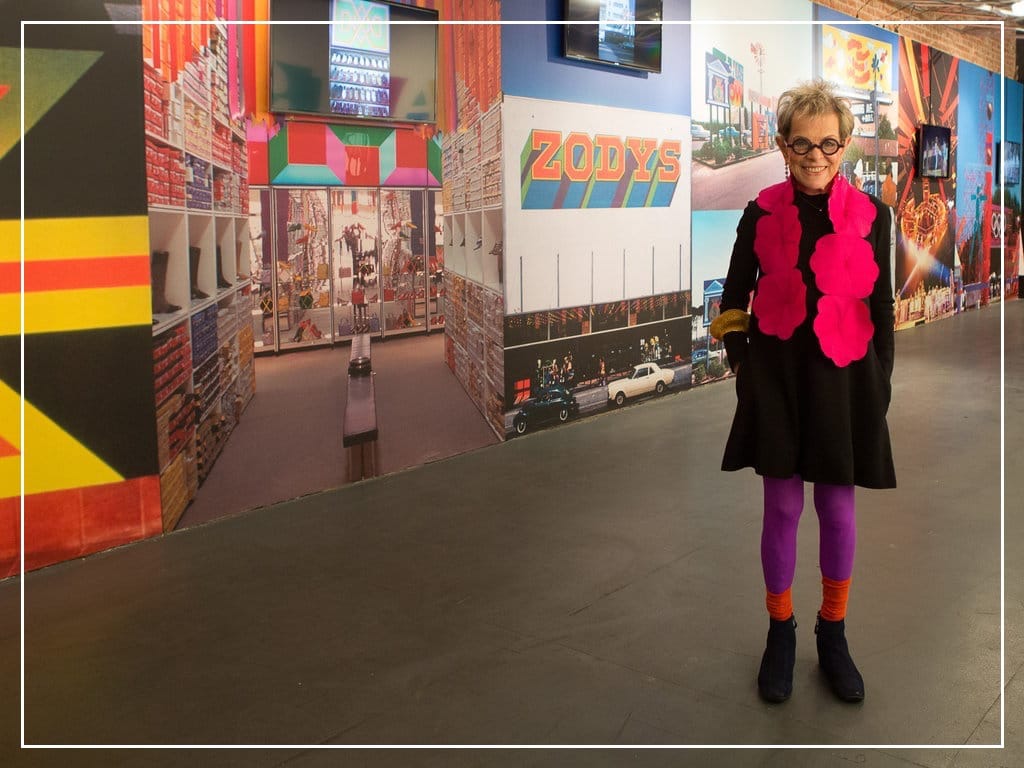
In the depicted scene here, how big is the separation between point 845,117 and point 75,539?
2455 mm

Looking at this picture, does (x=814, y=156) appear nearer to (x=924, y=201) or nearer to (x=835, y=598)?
(x=835, y=598)

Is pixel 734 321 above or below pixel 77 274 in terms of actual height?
below

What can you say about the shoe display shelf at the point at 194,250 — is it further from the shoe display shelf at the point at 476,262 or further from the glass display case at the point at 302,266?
the shoe display shelf at the point at 476,262

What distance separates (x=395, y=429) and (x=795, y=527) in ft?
7.54

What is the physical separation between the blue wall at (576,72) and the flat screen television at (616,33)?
0.05m

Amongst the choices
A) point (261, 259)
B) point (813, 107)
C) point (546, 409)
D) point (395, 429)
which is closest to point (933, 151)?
point (546, 409)

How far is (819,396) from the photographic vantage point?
6.43ft

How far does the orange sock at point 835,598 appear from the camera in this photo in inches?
82.2

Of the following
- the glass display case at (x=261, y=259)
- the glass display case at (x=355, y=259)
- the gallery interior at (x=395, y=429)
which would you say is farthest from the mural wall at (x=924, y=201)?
the glass display case at (x=261, y=259)

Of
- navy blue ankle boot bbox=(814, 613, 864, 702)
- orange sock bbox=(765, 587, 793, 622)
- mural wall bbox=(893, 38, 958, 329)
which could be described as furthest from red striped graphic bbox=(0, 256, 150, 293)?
mural wall bbox=(893, 38, 958, 329)

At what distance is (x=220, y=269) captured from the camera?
3.47 m

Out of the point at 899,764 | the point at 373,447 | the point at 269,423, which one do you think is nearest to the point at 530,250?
the point at 373,447

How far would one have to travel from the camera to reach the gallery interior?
212 centimetres

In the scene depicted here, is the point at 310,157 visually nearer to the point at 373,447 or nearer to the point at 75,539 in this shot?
the point at 373,447
